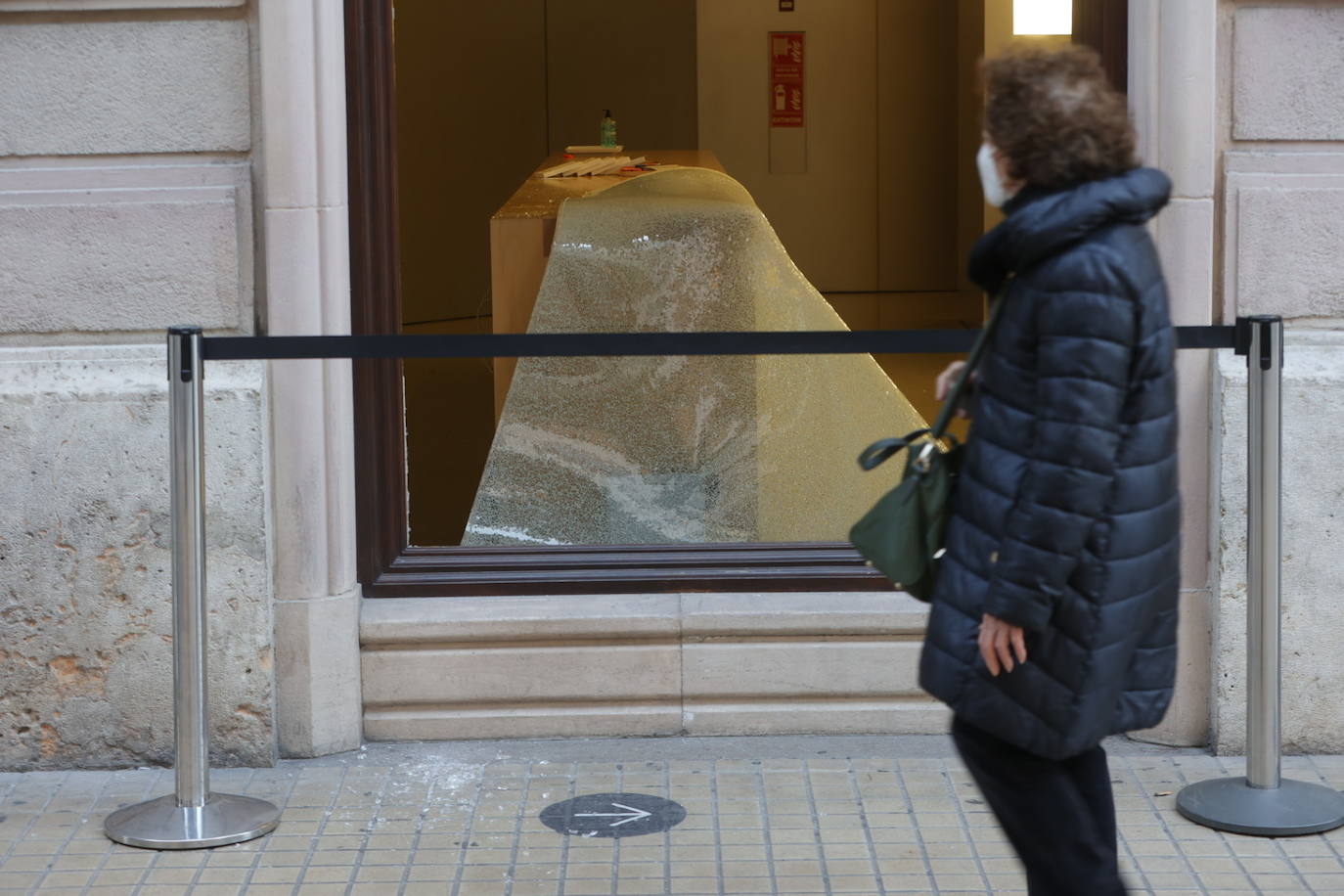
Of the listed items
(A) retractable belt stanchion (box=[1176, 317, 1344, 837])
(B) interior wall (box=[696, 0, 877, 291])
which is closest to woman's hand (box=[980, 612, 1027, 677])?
(A) retractable belt stanchion (box=[1176, 317, 1344, 837])

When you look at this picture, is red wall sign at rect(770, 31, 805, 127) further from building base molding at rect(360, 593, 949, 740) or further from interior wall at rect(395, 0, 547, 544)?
building base molding at rect(360, 593, 949, 740)

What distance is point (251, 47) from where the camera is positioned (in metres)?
4.83

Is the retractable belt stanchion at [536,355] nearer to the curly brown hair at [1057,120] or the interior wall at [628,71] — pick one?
the curly brown hair at [1057,120]

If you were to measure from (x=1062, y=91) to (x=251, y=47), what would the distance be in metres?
2.64

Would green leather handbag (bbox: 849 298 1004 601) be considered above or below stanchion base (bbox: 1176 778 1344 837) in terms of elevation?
above

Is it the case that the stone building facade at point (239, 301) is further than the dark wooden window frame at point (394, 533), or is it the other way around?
the dark wooden window frame at point (394, 533)

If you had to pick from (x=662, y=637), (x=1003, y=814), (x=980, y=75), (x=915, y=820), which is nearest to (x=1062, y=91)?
(x=980, y=75)

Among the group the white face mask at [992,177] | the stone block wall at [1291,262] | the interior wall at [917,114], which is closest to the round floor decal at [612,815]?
the stone block wall at [1291,262]

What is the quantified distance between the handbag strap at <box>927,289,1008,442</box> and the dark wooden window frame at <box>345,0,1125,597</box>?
2115mm

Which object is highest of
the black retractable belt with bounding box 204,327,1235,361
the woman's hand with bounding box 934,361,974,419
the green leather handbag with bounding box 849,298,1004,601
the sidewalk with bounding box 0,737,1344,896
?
the black retractable belt with bounding box 204,327,1235,361

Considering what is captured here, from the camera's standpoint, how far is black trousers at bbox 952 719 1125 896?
3.05m

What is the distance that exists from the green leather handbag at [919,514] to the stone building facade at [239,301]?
194 cm

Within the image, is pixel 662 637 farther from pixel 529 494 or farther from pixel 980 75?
pixel 980 75

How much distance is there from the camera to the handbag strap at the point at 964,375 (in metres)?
3.04
